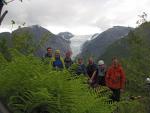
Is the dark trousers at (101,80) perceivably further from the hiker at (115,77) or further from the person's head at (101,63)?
the person's head at (101,63)

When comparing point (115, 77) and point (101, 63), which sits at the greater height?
point (101, 63)

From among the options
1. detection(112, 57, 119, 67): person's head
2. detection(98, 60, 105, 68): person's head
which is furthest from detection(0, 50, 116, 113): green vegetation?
detection(112, 57, 119, 67): person's head

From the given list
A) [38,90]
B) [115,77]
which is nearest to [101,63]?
[115,77]

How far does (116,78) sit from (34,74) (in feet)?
29.4

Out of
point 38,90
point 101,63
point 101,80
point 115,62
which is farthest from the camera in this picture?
point 101,80

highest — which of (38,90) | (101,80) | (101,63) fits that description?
(101,63)

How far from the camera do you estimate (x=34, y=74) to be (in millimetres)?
3721

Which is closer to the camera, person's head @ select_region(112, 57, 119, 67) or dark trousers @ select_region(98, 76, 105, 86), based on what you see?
person's head @ select_region(112, 57, 119, 67)

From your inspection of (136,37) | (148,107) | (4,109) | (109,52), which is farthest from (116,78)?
(109,52)

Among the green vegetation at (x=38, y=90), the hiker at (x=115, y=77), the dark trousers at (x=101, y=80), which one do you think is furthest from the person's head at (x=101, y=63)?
the green vegetation at (x=38, y=90)

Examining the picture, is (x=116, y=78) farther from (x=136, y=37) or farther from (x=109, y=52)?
(x=109, y=52)

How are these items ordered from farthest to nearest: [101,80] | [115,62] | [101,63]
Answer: [101,80]
[115,62]
[101,63]

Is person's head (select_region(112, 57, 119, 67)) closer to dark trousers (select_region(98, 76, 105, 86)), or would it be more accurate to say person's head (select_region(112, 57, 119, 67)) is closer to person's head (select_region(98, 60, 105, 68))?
person's head (select_region(98, 60, 105, 68))

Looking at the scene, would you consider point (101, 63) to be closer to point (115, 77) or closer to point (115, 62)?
point (115, 62)
